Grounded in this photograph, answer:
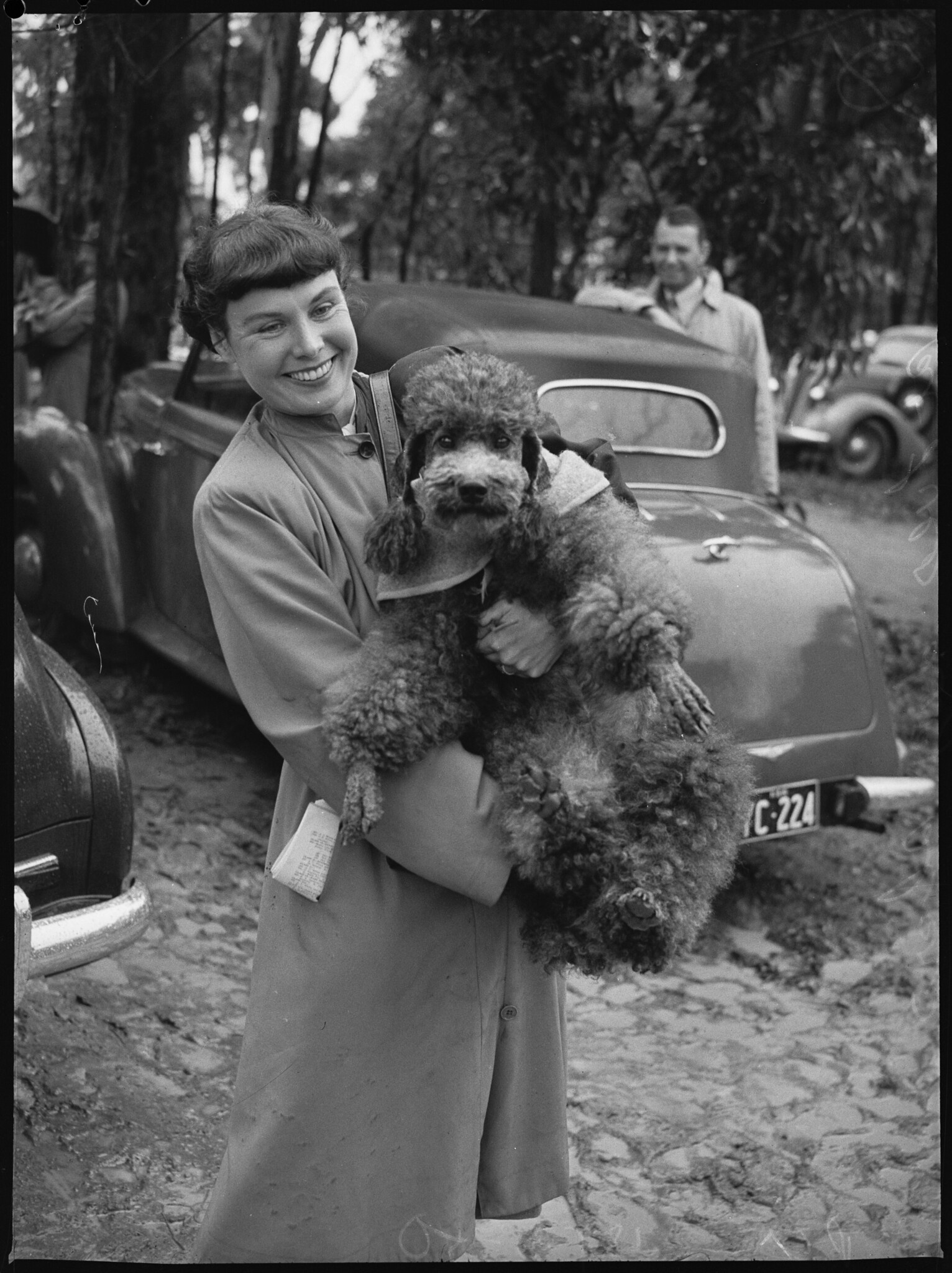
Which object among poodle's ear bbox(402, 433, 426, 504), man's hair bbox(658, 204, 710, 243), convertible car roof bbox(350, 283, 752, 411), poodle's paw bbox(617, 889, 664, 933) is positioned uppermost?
man's hair bbox(658, 204, 710, 243)

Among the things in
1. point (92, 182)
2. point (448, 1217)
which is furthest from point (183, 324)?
point (92, 182)

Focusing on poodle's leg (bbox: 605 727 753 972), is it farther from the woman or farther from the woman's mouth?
the woman's mouth

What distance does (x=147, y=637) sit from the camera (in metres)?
5.61

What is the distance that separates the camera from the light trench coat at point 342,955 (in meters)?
1.93

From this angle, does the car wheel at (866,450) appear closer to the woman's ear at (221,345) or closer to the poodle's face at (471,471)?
the woman's ear at (221,345)

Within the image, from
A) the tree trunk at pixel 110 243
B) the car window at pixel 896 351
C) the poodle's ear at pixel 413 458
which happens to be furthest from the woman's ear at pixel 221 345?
the car window at pixel 896 351

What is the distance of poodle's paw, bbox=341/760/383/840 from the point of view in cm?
187

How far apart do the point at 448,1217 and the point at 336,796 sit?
2.51 ft

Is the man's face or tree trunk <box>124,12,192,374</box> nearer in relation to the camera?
the man's face

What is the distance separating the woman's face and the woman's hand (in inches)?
16.9

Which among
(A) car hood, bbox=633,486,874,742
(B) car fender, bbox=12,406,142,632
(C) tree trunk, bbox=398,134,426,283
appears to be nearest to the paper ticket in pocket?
(A) car hood, bbox=633,486,874,742

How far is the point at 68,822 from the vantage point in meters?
3.05

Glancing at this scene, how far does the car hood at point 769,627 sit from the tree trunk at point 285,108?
328 centimetres

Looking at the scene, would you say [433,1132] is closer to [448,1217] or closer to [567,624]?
[448,1217]
